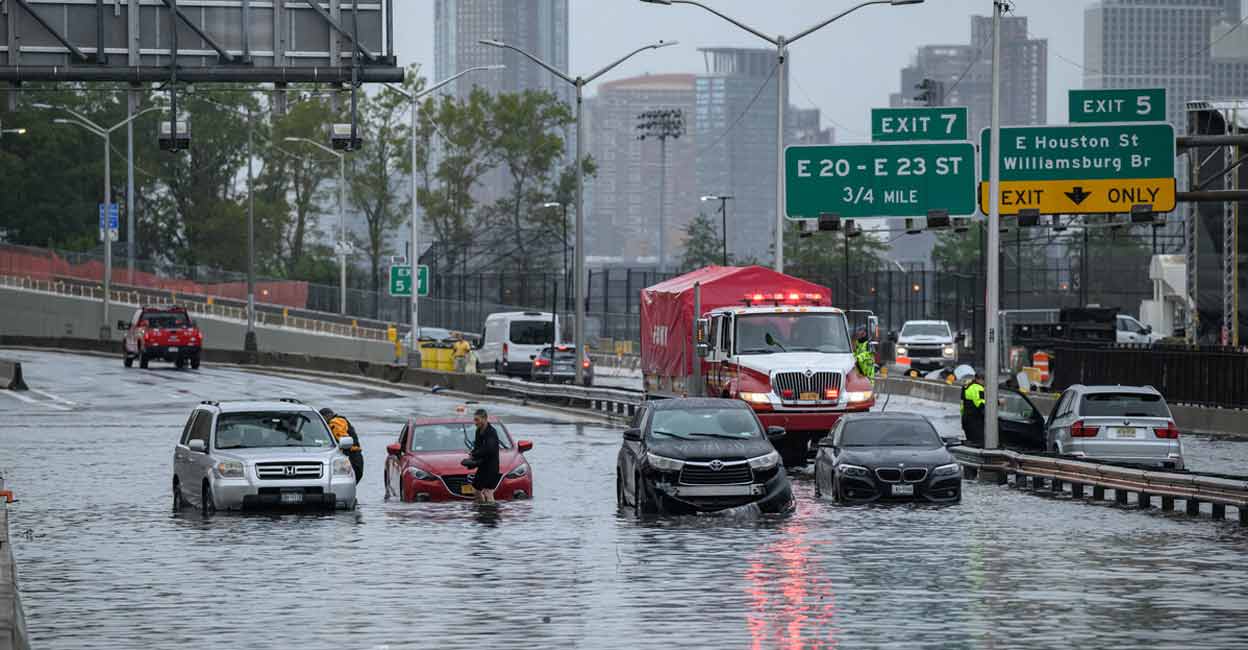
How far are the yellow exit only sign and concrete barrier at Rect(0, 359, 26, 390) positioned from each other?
32.1 metres

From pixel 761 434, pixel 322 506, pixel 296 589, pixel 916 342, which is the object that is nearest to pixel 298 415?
pixel 322 506

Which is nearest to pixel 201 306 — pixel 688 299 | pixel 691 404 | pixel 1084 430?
pixel 688 299

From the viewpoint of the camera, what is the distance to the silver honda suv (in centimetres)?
2638

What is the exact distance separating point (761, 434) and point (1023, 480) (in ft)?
25.4

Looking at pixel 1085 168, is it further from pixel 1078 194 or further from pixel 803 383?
pixel 803 383

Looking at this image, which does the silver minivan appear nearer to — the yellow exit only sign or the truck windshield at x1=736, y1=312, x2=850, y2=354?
the truck windshield at x1=736, y1=312, x2=850, y2=354

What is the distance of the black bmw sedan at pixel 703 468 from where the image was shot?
84.5 ft

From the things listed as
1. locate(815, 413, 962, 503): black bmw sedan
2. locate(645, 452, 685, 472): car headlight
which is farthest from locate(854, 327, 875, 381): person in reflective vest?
locate(645, 452, 685, 472): car headlight

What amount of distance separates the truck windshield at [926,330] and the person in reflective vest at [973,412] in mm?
41916

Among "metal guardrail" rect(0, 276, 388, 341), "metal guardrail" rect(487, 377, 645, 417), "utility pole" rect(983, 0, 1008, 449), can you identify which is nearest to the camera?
"utility pole" rect(983, 0, 1008, 449)

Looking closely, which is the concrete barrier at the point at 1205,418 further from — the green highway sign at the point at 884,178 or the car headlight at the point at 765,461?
the car headlight at the point at 765,461

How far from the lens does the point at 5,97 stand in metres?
37.6

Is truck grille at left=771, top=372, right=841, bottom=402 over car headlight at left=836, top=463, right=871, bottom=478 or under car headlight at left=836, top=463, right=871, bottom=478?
over

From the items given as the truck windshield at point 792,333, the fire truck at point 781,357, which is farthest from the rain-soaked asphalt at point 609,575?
the truck windshield at point 792,333
